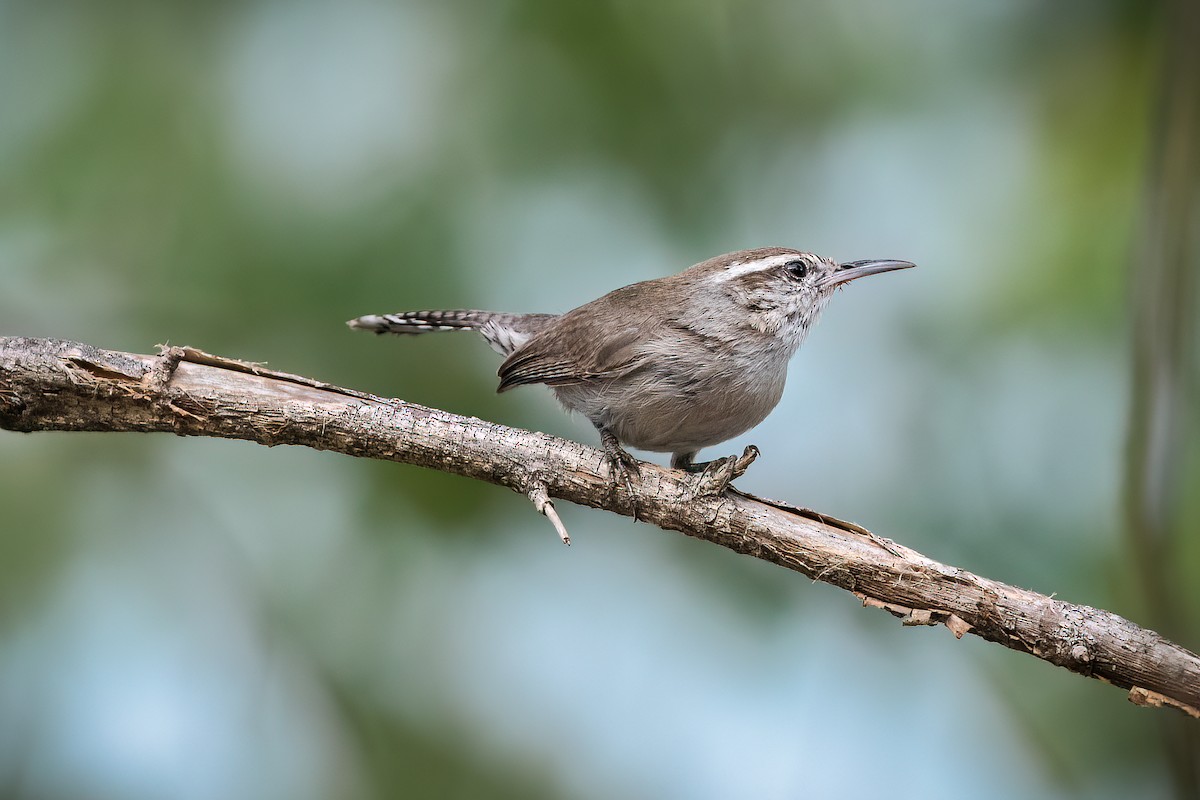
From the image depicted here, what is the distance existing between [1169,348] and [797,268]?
2.05m

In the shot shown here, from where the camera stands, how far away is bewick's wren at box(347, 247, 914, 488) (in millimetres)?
3283

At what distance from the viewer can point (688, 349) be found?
3311 millimetres

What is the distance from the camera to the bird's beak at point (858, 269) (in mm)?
3585

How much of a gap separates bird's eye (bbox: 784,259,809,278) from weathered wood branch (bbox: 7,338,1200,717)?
42.1 inches

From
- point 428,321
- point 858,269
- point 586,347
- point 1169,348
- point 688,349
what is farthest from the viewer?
point 1169,348

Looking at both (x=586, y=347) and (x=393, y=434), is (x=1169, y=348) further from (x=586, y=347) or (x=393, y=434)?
(x=393, y=434)

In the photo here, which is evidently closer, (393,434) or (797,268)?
(393,434)

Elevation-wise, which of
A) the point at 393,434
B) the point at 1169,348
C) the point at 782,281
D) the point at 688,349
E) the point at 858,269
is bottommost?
the point at 393,434

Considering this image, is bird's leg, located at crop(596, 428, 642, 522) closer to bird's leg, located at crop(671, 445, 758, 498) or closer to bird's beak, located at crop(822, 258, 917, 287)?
bird's leg, located at crop(671, 445, 758, 498)

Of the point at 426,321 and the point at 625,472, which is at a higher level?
the point at 426,321

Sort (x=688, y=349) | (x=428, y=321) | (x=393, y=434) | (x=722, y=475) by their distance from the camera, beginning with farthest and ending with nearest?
1. (x=428, y=321)
2. (x=688, y=349)
3. (x=393, y=434)
4. (x=722, y=475)

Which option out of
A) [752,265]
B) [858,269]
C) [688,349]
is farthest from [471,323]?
[858,269]

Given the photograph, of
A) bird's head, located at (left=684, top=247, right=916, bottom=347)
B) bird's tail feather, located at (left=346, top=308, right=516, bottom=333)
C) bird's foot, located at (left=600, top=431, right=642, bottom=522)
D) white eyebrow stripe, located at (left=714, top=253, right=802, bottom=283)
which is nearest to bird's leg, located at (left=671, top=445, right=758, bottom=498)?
bird's foot, located at (left=600, top=431, right=642, bottom=522)

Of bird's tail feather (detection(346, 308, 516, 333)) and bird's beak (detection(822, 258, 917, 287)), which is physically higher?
bird's beak (detection(822, 258, 917, 287))
